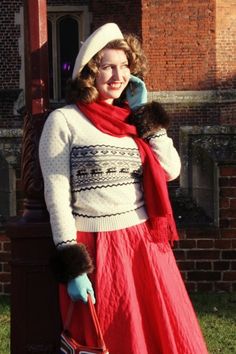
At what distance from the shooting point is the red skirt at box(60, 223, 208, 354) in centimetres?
318

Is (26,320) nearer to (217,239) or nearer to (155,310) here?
(155,310)

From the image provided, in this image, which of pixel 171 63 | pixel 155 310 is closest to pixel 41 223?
pixel 155 310

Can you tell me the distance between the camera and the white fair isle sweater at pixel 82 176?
3.13 meters

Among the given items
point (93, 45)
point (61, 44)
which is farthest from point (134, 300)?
point (61, 44)

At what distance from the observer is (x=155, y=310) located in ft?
10.8

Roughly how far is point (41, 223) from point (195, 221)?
2.86m

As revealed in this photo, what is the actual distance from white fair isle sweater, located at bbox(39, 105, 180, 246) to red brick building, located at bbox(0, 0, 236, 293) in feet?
9.55

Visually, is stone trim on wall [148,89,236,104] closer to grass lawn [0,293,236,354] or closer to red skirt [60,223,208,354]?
grass lawn [0,293,236,354]

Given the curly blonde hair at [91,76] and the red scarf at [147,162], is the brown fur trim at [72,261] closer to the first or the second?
the red scarf at [147,162]

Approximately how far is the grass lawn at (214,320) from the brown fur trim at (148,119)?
2.07 metres

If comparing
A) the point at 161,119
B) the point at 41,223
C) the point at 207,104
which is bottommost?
the point at 207,104

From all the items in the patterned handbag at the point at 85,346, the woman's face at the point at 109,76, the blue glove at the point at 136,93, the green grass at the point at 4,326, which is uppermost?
the woman's face at the point at 109,76

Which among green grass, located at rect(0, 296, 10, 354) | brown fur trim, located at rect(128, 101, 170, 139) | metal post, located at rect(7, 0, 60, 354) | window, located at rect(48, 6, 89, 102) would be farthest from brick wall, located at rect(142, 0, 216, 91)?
brown fur trim, located at rect(128, 101, 170, 139)

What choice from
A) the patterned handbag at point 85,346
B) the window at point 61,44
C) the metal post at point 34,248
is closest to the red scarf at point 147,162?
the metal post at point 34,248
